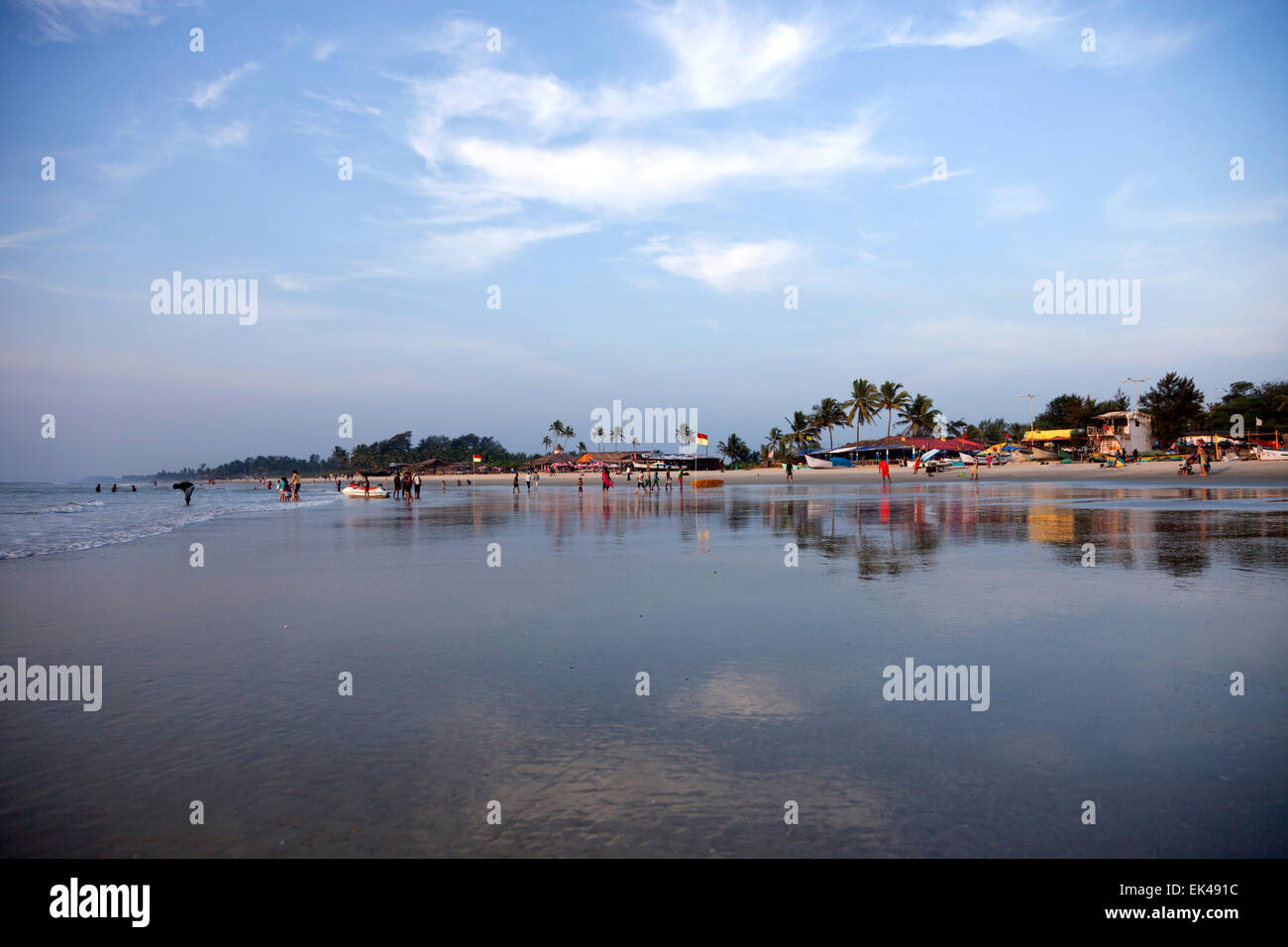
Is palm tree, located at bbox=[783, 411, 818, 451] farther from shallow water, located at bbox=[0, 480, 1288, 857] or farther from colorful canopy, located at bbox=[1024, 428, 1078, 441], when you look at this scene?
shallow water, located at bbox=[0, 480, 1288, 857]

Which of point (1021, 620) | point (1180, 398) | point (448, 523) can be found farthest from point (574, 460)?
point (1021, 620)

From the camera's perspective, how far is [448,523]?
89.2ft

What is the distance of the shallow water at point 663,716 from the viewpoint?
154 inches

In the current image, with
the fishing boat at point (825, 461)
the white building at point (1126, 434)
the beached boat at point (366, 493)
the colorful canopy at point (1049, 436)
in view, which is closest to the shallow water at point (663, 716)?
the beached boat at point (366, 493)

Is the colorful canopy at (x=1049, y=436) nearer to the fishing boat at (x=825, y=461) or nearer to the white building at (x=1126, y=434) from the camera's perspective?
Result: the white building at (x=1126, y=434)

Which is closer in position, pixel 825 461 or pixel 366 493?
pixel 366 493

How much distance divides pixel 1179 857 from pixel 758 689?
3.08 metres

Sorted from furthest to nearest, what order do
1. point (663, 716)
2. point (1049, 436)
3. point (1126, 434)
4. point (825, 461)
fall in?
point (825, 461), point (1049, 436), point (1126, 434), point (663, 716)

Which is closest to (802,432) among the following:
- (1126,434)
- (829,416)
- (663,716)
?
(829,416)

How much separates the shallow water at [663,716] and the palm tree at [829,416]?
4472 inches

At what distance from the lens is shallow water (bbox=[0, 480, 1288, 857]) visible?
391 cm

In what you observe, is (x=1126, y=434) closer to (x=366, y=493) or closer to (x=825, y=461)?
(x=825, y=461)

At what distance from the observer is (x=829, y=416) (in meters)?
125

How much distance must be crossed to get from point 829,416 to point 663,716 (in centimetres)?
12449
